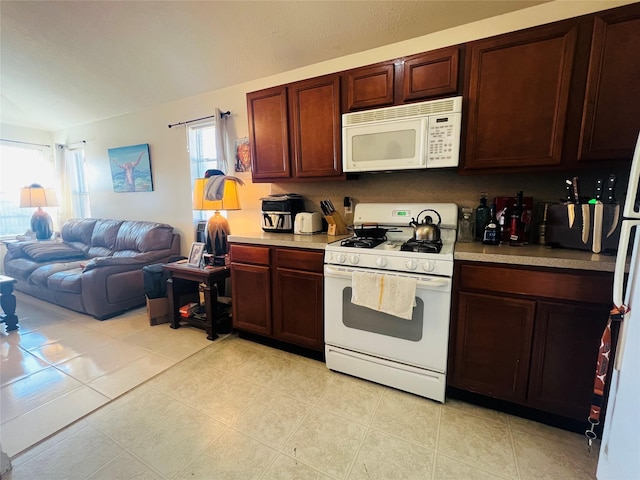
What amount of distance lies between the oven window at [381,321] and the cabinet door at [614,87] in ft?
4.36

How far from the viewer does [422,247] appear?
1783mm

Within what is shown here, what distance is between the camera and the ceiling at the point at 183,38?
2.09m

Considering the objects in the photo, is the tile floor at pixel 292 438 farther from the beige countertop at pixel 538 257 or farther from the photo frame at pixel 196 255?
the photo frame at pixel 196 255

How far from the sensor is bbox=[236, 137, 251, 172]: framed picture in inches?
123

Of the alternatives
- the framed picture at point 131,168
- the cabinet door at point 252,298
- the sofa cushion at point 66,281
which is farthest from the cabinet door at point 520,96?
the framed picture at point 131,168

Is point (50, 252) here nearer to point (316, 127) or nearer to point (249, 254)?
point (249, 254)

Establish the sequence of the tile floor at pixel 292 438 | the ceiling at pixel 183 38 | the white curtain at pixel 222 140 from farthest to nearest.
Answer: the white curtain at pixel 222 140, the ceiling at pixel 183 38, the tile floor at pixel 292 438

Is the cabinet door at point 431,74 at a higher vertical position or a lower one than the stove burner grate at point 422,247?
higher

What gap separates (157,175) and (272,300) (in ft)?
9.32

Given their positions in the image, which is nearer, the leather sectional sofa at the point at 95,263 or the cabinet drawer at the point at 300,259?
the cabinet drawer at the point at 300,259

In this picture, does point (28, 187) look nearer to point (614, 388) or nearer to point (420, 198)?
point (420, 198)

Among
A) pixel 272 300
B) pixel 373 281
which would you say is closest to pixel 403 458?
pixel 373 281

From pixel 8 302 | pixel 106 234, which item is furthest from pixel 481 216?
pixel 106 234

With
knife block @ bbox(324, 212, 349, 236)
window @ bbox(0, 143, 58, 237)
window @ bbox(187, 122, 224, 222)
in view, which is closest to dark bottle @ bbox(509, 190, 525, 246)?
knife block @ bbox(324, 212, 349, 236)
